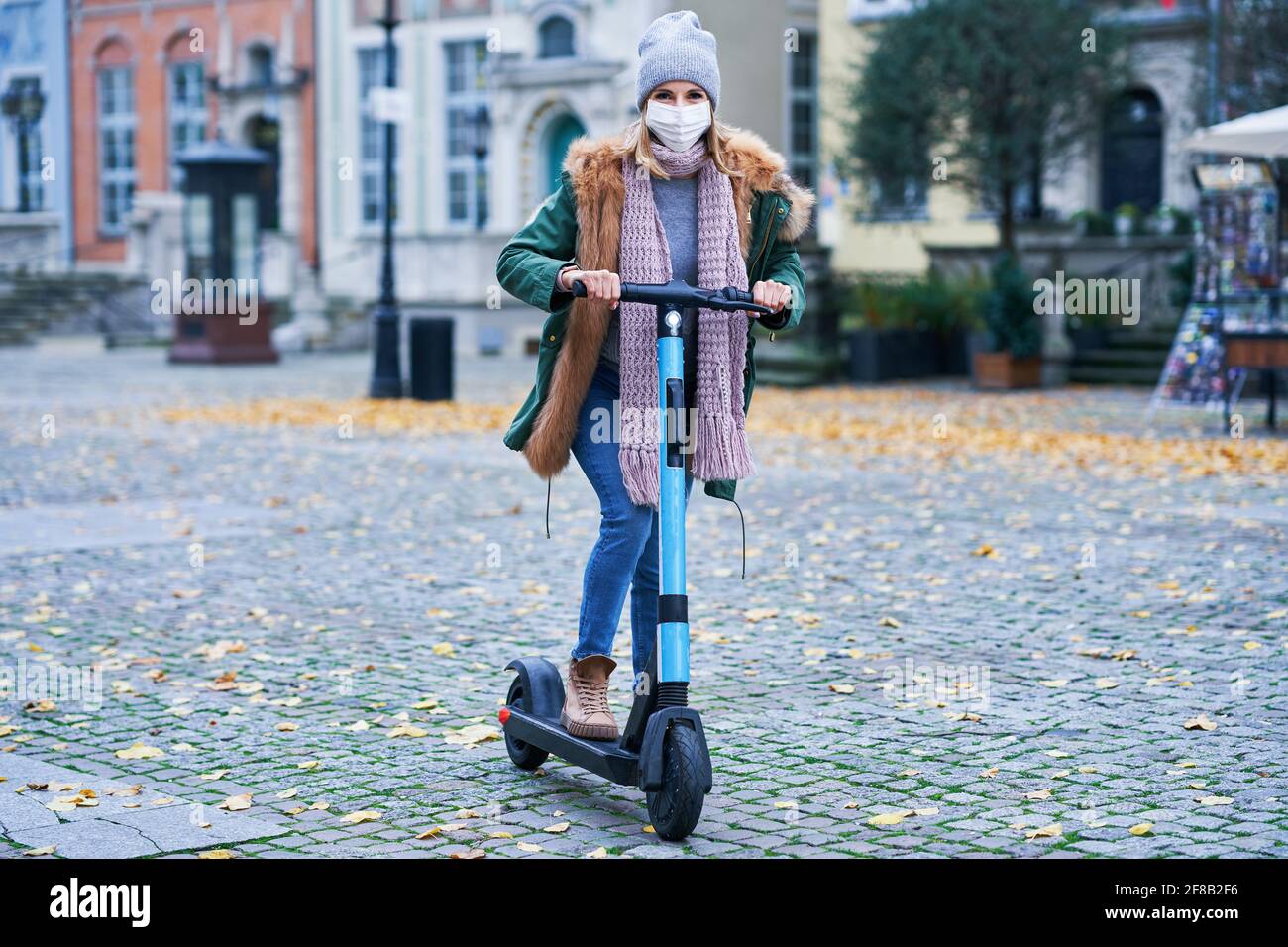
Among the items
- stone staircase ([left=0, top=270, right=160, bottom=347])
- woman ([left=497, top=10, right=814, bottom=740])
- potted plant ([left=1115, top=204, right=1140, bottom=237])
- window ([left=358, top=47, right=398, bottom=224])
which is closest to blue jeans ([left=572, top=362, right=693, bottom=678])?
woman ([left=497, top=10, right=814, bottom=740])

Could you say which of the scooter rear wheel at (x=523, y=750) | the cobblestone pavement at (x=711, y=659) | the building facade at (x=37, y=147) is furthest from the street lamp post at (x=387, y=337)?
the building facade at (x=37, y=147)

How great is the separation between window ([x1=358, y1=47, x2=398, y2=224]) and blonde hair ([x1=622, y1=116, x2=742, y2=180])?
30.9 m

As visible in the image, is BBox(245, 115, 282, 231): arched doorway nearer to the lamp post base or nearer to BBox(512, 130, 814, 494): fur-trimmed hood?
the lamp post base

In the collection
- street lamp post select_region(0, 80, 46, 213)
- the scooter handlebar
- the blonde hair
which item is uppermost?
street lamp post select_region(0, 80, 46, 213)

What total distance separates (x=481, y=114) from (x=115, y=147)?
1152cm

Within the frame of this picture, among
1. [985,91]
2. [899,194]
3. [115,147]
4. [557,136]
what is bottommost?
[899,194]

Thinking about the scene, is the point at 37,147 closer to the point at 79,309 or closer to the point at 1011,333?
the point at 79,309

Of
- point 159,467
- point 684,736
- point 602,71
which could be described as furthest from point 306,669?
point 602,71

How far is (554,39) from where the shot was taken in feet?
104

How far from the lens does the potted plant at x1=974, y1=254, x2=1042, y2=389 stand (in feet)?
67.2

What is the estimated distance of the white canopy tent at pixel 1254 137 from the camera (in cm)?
1418

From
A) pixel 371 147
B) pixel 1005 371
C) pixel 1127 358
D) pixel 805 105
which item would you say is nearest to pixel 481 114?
pixel 371 147

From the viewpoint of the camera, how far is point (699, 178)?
15.2 ft

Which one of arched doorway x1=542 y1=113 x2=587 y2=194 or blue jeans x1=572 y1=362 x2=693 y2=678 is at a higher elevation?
arched doorway x1=542 y1=113 x2=587 y2=194
